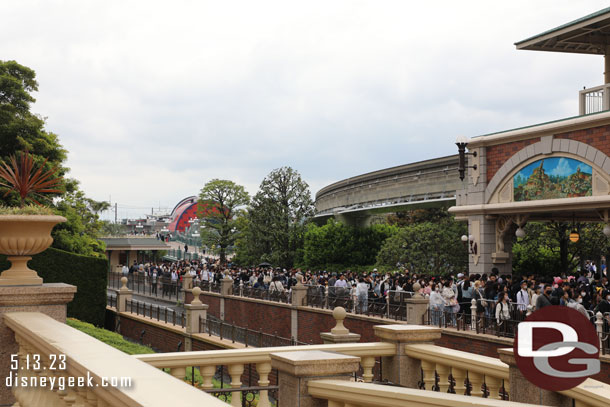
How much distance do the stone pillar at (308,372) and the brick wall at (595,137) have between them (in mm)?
18390

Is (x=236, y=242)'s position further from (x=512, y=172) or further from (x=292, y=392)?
(x=292, y=392)

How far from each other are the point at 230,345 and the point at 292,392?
18962 millimetres

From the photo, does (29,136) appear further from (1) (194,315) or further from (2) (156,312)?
(1) (194,315)

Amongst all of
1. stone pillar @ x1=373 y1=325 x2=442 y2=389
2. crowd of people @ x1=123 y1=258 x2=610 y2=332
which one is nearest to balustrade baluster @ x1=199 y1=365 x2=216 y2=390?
stone pillar @ x1=373 y1=325 x2=442 y2=389

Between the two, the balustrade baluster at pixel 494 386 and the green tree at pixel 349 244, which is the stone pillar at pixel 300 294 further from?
the balustrade baluster at pixel 494 386

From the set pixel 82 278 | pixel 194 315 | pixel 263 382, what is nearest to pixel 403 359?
pixel 263 382

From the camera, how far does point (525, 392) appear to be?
5656 mm

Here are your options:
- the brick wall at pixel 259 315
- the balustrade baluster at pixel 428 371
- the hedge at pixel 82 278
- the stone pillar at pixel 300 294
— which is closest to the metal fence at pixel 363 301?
the stone pillar at pixel 300 294

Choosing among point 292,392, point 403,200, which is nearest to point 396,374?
point 292,392

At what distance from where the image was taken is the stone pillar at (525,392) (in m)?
5.39

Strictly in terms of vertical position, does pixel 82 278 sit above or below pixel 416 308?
above

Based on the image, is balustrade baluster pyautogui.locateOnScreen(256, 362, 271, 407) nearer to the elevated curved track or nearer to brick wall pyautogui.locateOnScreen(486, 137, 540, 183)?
brick wall pyautogui.locateOnScreen(486, 137, 540, 183)

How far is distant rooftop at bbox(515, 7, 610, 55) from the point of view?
24.5m
